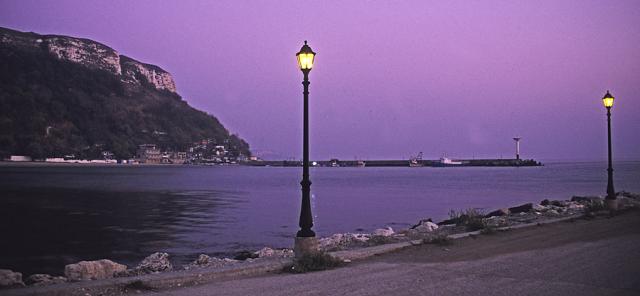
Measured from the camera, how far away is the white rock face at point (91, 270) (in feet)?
43.4

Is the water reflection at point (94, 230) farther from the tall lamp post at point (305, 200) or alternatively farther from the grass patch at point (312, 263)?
the grass patch at point (312, 263)

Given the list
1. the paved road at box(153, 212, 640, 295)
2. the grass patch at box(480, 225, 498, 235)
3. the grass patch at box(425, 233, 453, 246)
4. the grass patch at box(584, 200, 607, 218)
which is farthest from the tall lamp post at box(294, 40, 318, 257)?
the grass patch at box(584, 200, 607, 218)

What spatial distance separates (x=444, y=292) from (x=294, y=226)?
2381cm

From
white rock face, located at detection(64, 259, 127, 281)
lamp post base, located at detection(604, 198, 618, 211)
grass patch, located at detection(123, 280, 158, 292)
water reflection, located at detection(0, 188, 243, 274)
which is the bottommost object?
water reflection, located at detection(0, 188, 243, 274)

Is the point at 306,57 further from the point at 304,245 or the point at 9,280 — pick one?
the point at 9,280

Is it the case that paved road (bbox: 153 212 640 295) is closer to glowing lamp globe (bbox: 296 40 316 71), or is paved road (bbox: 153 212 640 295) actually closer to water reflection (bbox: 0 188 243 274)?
glowing lamp globe (bbox: 296 40 316 71)

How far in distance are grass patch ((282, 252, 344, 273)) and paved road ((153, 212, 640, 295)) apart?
30 centimetres

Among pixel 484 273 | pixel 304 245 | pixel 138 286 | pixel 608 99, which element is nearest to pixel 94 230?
pixel 304 245

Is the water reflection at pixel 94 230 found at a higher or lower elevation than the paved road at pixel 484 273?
lower

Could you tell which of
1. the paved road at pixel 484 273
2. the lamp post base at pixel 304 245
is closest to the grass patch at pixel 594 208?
the paved road at pixel 484 273

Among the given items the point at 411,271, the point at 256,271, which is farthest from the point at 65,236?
the point at 411,271

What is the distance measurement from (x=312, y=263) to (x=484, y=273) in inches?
127

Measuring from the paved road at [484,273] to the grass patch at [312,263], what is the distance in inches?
11.9

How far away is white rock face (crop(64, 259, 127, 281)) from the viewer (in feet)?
43.4
